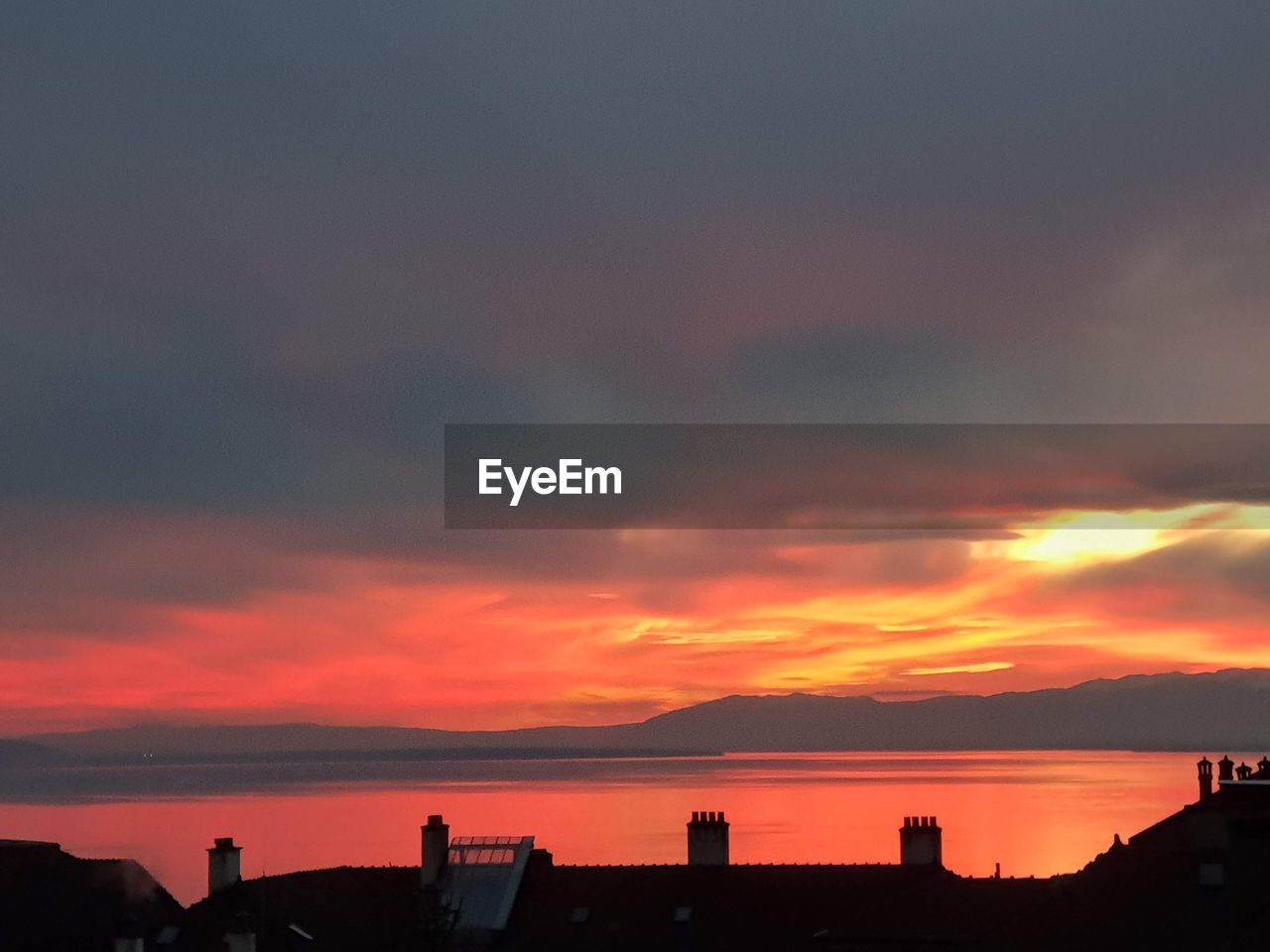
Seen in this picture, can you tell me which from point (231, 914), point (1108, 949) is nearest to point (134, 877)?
point (231, 914)

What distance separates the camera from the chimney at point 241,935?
61625 millimetres

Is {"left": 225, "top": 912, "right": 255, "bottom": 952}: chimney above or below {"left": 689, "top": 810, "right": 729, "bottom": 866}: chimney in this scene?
below

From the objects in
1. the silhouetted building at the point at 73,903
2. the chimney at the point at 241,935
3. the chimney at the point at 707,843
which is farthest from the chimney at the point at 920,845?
the silhouetted building at the point at 73,903

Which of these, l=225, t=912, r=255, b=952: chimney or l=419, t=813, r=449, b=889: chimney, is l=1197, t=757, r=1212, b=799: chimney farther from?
l=225, t=912, r=255, b=952: chimney

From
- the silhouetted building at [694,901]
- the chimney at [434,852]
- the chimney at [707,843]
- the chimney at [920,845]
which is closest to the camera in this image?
the silhouetted building at [694,901]

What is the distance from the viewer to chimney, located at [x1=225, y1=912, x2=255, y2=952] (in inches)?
2426

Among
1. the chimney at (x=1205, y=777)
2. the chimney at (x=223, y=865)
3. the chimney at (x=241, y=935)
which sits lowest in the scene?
the chimney at (x=241, y=935)

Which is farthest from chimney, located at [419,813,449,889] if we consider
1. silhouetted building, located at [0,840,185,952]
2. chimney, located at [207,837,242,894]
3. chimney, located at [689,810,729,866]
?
silhouetted building, located at [0,840,185,952]

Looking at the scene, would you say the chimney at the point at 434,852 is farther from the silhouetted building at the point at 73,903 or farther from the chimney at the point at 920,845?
the chimney at the point at 920,845

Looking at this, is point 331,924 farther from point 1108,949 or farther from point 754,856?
point 754,856

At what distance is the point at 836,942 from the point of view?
60750mm

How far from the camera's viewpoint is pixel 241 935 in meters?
62.1

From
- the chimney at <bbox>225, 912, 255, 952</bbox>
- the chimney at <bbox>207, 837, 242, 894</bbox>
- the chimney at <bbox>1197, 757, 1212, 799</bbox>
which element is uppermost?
the chimney at <bbox>1197, 757, 1212, 799</bbox>

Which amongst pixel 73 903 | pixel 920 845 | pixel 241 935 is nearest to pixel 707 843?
pixel 920 845
